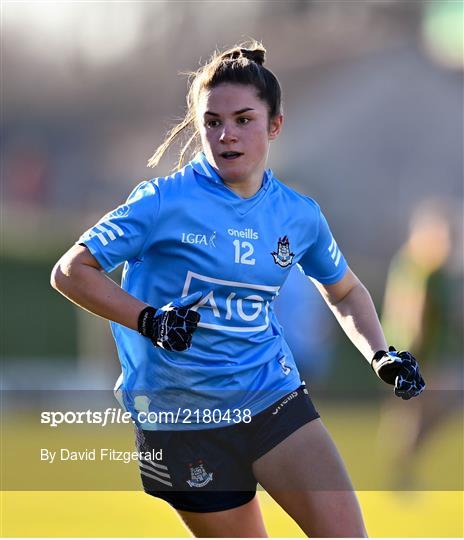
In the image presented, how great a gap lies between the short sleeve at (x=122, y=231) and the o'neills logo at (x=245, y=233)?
0.32 metres

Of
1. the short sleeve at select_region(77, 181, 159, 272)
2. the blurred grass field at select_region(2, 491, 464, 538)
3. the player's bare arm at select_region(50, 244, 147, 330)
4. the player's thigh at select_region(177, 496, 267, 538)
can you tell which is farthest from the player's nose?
the blurred grass field at select_region(2, 491, 464, 538)

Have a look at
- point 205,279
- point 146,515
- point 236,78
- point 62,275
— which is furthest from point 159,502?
point 236,78

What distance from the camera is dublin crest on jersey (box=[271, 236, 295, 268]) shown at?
4750 mm

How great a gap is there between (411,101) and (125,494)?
26.4 metres

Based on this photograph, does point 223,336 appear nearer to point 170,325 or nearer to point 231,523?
point 170,325

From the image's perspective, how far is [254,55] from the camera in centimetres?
496

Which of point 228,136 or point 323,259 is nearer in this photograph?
point 228,136

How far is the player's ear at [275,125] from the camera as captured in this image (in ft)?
16.1

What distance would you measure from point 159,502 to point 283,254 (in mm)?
4376

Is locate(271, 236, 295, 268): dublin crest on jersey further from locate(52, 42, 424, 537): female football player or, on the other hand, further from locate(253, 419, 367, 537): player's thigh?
locate(253, 419, 367, 537): player's thigh

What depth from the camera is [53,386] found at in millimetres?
15281

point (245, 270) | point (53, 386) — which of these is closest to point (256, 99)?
point (245, 270)

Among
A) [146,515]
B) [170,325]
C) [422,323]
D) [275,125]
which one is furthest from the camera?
[422,323]

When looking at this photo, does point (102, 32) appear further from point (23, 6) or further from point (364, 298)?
point (364, 298)
